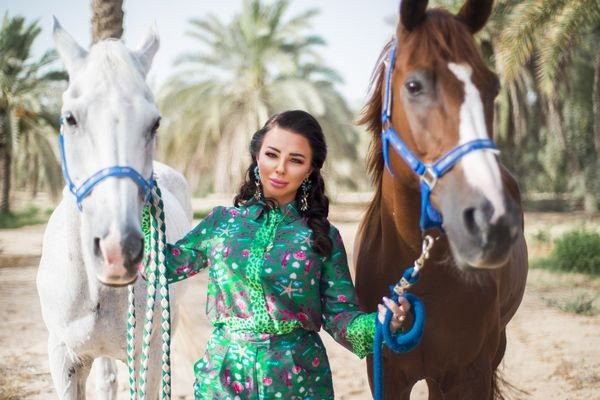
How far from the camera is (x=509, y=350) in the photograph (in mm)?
5684

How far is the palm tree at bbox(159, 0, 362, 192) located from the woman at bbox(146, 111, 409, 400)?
43.9 ft

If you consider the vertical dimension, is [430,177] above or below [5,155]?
above

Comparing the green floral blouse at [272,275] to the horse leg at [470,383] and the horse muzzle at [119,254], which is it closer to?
the horse muzzle at [119,254]

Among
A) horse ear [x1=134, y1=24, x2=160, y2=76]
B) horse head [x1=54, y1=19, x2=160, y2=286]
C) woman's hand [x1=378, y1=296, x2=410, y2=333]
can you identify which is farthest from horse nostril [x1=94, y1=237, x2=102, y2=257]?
woman's hand [x1=378, y1=296, x2=410, y2=333]

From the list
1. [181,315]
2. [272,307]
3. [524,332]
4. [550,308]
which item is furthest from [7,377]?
[550,308]

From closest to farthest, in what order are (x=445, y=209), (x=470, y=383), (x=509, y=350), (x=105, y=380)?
(x=445, y=209) < (x=470, y=383) < (x=105, y=380) < (x=509, y=350)

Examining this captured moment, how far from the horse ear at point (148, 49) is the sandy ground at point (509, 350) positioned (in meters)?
1.82

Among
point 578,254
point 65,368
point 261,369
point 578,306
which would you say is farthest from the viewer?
point 578,254

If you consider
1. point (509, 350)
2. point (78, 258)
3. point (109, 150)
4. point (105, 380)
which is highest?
point (109, 150)

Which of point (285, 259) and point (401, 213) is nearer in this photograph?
point (285, 259)

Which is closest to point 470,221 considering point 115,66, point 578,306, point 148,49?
point 115,66

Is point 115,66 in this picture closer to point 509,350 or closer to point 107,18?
point 107,18

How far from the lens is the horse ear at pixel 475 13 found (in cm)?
187

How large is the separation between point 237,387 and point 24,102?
16.8 metres
